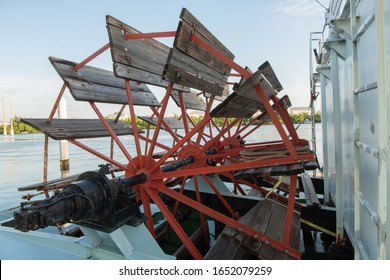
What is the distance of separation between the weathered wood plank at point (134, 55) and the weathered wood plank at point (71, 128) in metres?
1.10

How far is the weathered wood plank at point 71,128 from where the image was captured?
157 inches

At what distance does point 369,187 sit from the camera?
97.4 inches

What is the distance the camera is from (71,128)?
445cm

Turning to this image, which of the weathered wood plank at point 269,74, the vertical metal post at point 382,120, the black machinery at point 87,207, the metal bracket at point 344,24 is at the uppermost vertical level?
the metal bracket at point 344,24

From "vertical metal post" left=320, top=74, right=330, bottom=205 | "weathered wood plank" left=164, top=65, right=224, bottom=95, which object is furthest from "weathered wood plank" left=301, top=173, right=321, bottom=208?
"weathered wood plank" left=164, top=65, right=224, bottom=95

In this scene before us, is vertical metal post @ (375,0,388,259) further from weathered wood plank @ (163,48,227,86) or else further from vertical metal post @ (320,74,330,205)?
vertical metal post @ (320,74,330,205)

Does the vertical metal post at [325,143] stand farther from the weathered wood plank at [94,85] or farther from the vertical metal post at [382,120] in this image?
the vertical metal post at [382,120]

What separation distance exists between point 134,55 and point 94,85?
3.04 ft

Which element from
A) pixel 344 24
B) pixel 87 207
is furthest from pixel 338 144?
pixel 87 207

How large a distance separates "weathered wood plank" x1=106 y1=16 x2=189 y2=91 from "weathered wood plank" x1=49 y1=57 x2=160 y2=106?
746 millimetres

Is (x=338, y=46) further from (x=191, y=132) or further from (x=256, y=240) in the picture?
(x=256, y=240)

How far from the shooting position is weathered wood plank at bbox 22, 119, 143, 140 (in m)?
4.00

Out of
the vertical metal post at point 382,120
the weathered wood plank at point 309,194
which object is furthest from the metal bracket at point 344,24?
the weathered wood plank at point 309,194
